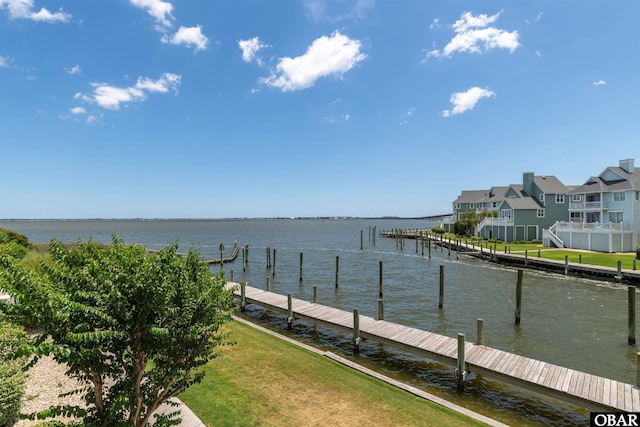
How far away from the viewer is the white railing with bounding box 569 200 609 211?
47188mm

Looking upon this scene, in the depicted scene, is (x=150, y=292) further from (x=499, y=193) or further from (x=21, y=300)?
(x=499, y=193)

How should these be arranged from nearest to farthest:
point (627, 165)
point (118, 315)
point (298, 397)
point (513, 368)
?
point (118, 315) < point (298, 397) < point (513, 368) < point (627, 165)

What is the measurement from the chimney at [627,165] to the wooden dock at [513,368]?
50.9 m

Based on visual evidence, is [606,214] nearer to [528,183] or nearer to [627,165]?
[627,165]

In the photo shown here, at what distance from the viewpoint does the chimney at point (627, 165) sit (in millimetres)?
47506

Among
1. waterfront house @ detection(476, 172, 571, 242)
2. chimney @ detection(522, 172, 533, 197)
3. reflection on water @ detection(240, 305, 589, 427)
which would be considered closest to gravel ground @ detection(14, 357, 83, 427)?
reflection on water @ detection(240, 305, 589, 427)

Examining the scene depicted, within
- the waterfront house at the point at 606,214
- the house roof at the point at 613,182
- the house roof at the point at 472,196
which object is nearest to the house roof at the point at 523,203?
the waterfront house at the point at 606,214

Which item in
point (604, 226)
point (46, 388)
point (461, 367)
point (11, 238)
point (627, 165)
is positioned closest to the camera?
point (46, 388)

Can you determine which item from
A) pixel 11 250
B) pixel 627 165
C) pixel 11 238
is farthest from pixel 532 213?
pixel 11 238

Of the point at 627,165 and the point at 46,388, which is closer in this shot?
the point at 46,388

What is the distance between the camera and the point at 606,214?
155 ft

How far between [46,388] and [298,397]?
6.23 meters

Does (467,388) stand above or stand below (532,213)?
below

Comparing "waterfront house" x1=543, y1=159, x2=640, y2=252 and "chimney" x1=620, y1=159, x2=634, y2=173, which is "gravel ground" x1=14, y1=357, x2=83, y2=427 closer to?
"waterfront house" x1=543, y1=159, x2=640, y2=252
